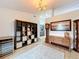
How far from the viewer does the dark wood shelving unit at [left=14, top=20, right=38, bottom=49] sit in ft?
18.9

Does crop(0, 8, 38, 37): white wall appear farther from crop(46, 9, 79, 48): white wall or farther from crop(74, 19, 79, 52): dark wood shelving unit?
crop(74, 19, 79, 52): dark wood shelving unit

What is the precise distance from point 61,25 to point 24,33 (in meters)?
2.76

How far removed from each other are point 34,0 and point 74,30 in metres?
3.13

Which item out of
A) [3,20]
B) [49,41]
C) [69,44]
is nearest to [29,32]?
[49,41]

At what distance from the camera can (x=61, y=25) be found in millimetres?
6660

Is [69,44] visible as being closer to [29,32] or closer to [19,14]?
[29,32]

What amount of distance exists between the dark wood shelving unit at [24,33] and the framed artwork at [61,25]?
5.39ft

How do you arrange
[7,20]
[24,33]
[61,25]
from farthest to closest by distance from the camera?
[61,25]
[24,33]
[7,20]

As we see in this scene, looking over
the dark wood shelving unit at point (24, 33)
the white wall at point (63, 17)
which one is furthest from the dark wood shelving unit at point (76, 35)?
the dark wood shelving unit at point (24, 33)

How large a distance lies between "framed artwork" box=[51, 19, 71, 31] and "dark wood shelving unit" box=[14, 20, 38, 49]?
5.39 ft

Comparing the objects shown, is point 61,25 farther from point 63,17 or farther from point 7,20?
point 7,20

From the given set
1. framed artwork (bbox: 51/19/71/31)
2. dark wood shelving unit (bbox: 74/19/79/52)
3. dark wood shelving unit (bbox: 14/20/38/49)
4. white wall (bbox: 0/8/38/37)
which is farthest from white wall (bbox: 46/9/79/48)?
white wall (bbox: 0/8/38/37)

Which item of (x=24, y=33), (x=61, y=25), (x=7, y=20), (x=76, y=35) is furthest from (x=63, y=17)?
(x=7, y=20)

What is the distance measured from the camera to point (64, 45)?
20.3 ft
